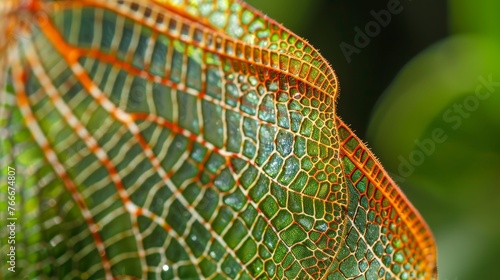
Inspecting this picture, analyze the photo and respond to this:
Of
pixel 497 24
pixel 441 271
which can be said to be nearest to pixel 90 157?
pixel 441 271

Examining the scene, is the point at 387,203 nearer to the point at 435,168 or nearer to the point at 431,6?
the point at 435,168

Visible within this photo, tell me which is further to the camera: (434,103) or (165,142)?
(434,103)

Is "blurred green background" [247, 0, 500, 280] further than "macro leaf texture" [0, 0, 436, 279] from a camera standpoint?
Yes

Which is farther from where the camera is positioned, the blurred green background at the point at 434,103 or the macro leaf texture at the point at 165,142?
the blurred green background at the point at 434,103
